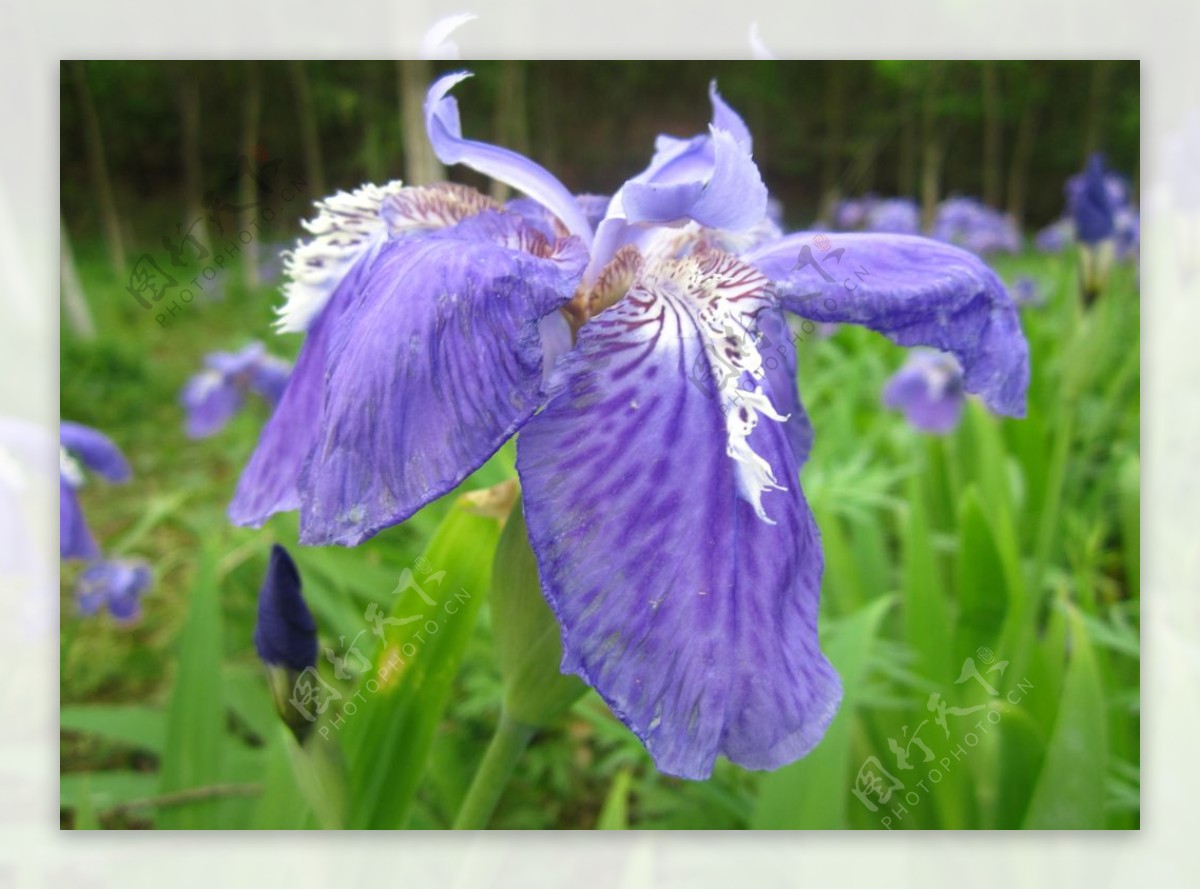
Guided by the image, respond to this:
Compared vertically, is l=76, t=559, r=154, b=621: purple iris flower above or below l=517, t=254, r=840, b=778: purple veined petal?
below

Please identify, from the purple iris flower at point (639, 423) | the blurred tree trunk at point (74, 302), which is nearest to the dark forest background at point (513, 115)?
the blurred tree trunk at point (74, 302)

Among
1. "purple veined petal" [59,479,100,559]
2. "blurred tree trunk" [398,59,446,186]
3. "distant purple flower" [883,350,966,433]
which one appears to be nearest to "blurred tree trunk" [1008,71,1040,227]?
"distant purple flower" [883,350,966,433]

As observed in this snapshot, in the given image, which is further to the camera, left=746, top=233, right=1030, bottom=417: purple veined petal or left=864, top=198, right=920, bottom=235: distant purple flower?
left=864, top=198, right=920, bottom=235: distant purple flower

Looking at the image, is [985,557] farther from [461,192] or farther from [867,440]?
[461,192]

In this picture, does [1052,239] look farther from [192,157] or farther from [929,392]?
[192,157]

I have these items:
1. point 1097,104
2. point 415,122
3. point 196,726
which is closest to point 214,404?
point 415,122

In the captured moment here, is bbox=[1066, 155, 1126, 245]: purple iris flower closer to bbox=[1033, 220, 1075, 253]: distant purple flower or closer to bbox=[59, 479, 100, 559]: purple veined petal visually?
bbox=[59, 479, 100, 559]: purple veined petal

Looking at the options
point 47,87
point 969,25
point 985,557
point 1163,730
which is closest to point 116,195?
point 47,87

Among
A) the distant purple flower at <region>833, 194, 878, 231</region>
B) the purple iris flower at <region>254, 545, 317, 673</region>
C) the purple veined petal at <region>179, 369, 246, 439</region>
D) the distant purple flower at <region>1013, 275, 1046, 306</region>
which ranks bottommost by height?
the purple iris flower at <region>254, 545, 317, 673</region>
